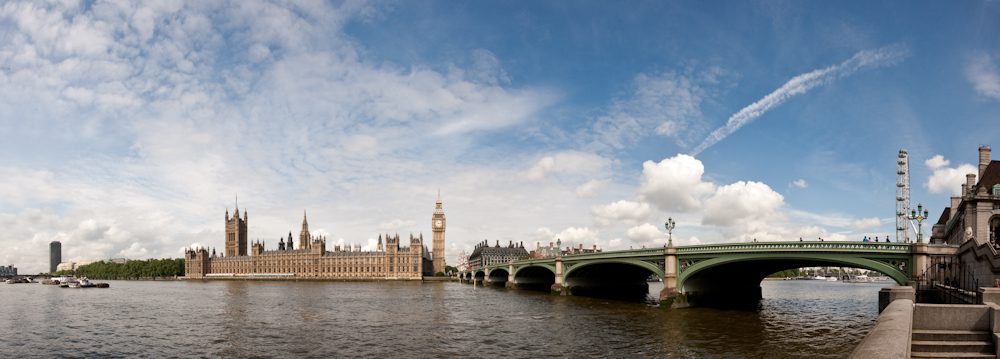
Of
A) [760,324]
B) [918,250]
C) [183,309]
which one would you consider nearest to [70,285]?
[183,309]

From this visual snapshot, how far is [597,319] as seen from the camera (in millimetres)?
46062

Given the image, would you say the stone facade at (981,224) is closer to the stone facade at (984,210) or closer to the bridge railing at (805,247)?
the stone facade at (984,210)

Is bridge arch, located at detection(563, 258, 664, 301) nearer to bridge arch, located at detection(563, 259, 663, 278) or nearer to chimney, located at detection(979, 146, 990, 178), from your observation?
bridge arch, located at detection(563, 259, 663, 278)

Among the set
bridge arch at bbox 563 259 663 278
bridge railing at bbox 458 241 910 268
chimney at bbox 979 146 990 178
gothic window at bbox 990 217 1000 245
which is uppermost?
chimney at bbox 979 146 990 178

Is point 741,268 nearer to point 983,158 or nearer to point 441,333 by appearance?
point 983,158

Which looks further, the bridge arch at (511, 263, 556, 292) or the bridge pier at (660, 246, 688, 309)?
the bridge arch at (511, 263, 556, 292)

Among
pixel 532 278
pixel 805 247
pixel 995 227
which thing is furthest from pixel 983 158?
pixel 532 278

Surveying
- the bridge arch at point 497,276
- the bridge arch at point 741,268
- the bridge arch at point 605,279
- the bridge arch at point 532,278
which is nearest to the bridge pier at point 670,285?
the bridge arch at point 741,268

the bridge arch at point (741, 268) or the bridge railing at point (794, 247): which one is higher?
the bridge railing at point (794, 247)

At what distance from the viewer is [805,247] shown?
142ft

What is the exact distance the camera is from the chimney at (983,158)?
165 feet

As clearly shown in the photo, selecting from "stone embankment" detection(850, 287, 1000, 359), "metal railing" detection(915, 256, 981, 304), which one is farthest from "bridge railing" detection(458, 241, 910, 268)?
"stone embankment" detection(850, 287, 1000, 359)

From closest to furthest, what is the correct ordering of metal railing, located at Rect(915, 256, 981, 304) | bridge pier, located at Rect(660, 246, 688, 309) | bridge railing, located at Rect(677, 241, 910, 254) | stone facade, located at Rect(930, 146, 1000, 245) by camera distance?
1. metal railing, located at Rect(915, 256, 981, 304)
2. bridge railing, located at Rect(677, 241, 910, 254)
3. stone facade, located at Rect(930, 146, 1000, 245)
4. bridge pier, located at Rect(660, 246, 688, 309)

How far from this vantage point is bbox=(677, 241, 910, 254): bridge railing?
127ft
